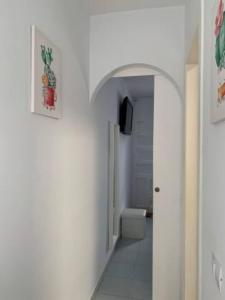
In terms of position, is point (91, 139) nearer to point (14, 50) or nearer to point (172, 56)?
point (172, 56)

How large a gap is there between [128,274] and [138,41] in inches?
106

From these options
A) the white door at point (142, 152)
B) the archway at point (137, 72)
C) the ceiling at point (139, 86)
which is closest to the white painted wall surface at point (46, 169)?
the archway at point (137, 72)

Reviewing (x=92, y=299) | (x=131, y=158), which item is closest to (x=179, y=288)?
(x=92, y=299)

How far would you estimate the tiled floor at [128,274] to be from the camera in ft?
9.06

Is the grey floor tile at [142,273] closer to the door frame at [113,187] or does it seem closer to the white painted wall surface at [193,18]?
the door frame at [113,187]

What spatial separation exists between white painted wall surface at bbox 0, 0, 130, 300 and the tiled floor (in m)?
0.35

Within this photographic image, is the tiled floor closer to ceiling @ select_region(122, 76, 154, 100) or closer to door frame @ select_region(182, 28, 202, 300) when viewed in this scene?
door frame @ select_region(182, 28, 202, 300)

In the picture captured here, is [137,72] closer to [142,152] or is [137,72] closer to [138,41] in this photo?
[138,41]

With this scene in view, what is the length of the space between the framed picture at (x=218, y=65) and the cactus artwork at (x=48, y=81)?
3.08 ft

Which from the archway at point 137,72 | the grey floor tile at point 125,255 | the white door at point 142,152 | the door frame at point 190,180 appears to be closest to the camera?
the door frame at point 190,180

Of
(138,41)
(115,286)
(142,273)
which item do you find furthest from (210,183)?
(142,273)

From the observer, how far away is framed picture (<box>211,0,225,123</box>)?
0.82 m

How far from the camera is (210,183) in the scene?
107 cm

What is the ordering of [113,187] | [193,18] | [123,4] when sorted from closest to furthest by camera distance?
[193,18]
[123,4]
[113,187]
